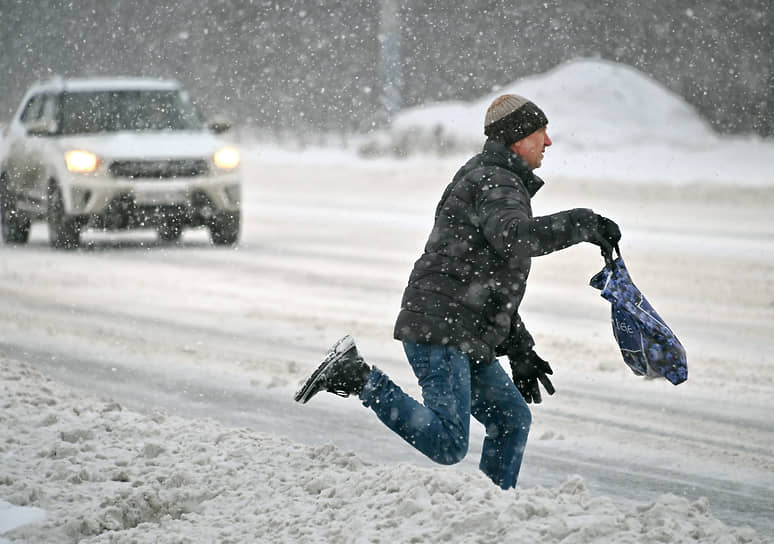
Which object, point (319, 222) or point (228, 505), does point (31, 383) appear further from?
point (319, 222)

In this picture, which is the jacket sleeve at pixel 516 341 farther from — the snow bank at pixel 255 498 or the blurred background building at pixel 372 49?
the blurred background building at pixel 372 49

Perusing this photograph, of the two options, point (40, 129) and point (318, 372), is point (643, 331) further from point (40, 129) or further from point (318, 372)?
point (40, 129)

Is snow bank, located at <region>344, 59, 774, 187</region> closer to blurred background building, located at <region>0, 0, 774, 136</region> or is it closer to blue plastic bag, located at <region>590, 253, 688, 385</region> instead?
blurred background building, located at <region>0, 0, 774, 136</region>

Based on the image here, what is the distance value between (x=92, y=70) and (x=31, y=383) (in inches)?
1285

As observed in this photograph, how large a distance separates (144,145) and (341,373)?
9.03 metres

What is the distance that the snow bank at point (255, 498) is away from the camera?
13.2 ft

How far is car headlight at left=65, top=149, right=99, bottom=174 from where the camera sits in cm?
1301

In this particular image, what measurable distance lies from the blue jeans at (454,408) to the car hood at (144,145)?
29.1 ft

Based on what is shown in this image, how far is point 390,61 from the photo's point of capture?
93.4 feet

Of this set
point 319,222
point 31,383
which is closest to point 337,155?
point 319,222

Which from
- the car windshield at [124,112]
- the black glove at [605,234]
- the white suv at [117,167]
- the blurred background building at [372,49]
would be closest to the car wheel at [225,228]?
the white suv at [117,167]

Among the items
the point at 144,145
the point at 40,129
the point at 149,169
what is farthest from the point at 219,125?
the point at 40,129

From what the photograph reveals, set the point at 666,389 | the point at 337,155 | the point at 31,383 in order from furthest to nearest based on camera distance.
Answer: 1. the point at 337,155
2. the point at 666,389
3. the point at 31,383

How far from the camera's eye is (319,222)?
16.1 m
